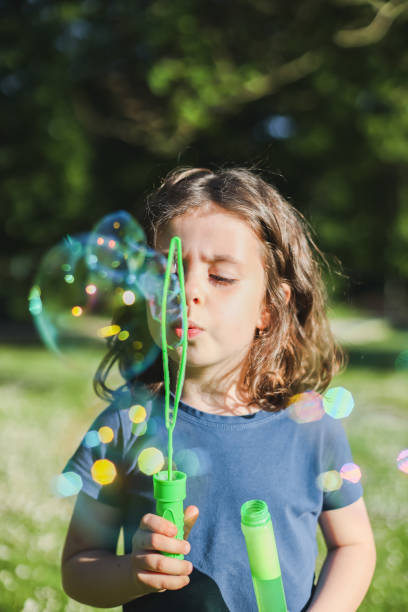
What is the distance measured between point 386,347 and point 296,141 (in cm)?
438

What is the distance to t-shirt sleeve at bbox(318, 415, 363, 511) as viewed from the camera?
1.41 meters

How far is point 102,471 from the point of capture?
1.33 meters

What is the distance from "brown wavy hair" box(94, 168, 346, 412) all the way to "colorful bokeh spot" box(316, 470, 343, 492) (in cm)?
19

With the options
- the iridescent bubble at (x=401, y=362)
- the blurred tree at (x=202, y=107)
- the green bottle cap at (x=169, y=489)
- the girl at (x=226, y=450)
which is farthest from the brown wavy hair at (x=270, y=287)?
the iridescent bubble at (x=401, y=362)

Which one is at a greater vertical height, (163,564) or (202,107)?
(202,107)

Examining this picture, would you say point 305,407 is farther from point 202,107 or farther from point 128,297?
point 202,107

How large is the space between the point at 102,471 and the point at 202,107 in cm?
814

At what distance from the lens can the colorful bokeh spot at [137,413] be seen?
139cm

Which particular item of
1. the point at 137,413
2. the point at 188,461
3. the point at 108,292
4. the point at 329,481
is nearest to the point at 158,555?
the point at 188,461

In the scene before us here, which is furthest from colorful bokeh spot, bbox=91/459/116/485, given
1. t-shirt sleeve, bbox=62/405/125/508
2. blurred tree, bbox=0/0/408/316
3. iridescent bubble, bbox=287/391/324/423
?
blurred tree, bbox=0/0/408/316

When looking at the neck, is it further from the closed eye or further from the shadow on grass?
the shadow on grass

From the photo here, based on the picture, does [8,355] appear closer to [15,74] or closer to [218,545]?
[15,74]

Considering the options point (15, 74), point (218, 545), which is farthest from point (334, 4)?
point (218, 545)

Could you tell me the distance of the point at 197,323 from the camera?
4.25 feet
